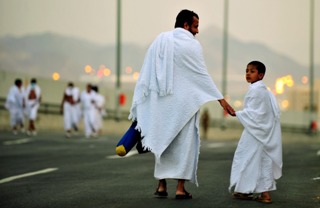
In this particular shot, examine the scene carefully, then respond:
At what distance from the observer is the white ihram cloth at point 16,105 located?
34.3m

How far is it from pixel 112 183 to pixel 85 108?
23.0 meters

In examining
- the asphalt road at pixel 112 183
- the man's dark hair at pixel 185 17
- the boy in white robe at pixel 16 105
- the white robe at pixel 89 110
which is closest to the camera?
the asphalt road at pixel 112 183

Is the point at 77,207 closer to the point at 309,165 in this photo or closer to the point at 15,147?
the point at 309,165

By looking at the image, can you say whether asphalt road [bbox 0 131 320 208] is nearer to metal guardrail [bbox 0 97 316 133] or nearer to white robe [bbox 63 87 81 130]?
white robe [bbox 63 87 81 130]

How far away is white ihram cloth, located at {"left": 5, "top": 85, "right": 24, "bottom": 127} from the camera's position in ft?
113

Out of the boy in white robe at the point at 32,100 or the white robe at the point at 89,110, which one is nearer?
the boy in white robe at the point at 32,100

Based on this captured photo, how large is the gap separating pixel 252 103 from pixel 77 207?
7.45 feet

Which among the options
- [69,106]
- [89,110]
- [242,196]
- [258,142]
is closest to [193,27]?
[258,142]

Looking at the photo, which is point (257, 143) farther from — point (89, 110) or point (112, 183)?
point (89, 110)

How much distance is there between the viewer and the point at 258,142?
33.8ft

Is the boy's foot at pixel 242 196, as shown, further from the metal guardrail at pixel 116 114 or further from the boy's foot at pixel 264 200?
the metal guardrail at pixel 116 114

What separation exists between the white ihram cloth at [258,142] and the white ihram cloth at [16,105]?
2463cm

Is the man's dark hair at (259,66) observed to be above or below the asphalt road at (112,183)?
above

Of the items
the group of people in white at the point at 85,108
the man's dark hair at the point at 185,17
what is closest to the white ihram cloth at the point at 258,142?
the man's dark hair at the point at 185,17
